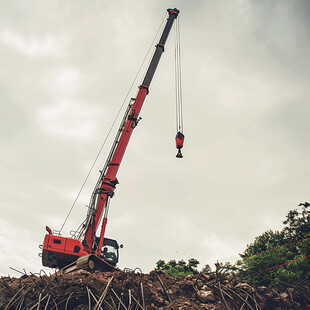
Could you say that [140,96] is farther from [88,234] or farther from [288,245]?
[288,245]

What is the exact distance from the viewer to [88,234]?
1867cm

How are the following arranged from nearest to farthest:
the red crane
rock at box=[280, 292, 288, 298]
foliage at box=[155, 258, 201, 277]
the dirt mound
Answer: the dirt mound, rock at box=[280, 292, 288, 298], the red crane, foliage at box=[155, 258, 201, 277]

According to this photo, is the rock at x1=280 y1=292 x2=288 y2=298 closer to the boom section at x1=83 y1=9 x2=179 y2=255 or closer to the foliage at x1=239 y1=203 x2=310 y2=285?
the foliage at x1=239 y1=203 x2=310 y2=285

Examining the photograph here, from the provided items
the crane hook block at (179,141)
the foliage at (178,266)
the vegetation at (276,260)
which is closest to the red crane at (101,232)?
the crane hook block at (179,141)

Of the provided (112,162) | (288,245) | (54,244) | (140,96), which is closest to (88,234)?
(54,244)

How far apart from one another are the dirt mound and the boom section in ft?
18.7

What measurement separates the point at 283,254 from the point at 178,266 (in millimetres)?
14530

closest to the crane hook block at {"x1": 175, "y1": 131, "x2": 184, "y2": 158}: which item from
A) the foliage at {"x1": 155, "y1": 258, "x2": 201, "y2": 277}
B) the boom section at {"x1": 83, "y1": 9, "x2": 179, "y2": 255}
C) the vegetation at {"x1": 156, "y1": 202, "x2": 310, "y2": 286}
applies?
the boom section at {"x1": 83, "y1": 9, "x2": 179, "y2": 255}

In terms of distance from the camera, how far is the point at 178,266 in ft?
116

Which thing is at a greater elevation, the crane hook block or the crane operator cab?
the crane hook block

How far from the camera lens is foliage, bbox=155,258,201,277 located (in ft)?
112

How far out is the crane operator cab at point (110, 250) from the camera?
61.3 ft

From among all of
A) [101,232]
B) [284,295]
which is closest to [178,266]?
[101,232]

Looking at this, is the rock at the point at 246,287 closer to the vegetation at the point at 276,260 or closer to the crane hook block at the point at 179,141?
the vegetation at the point at 276,260
